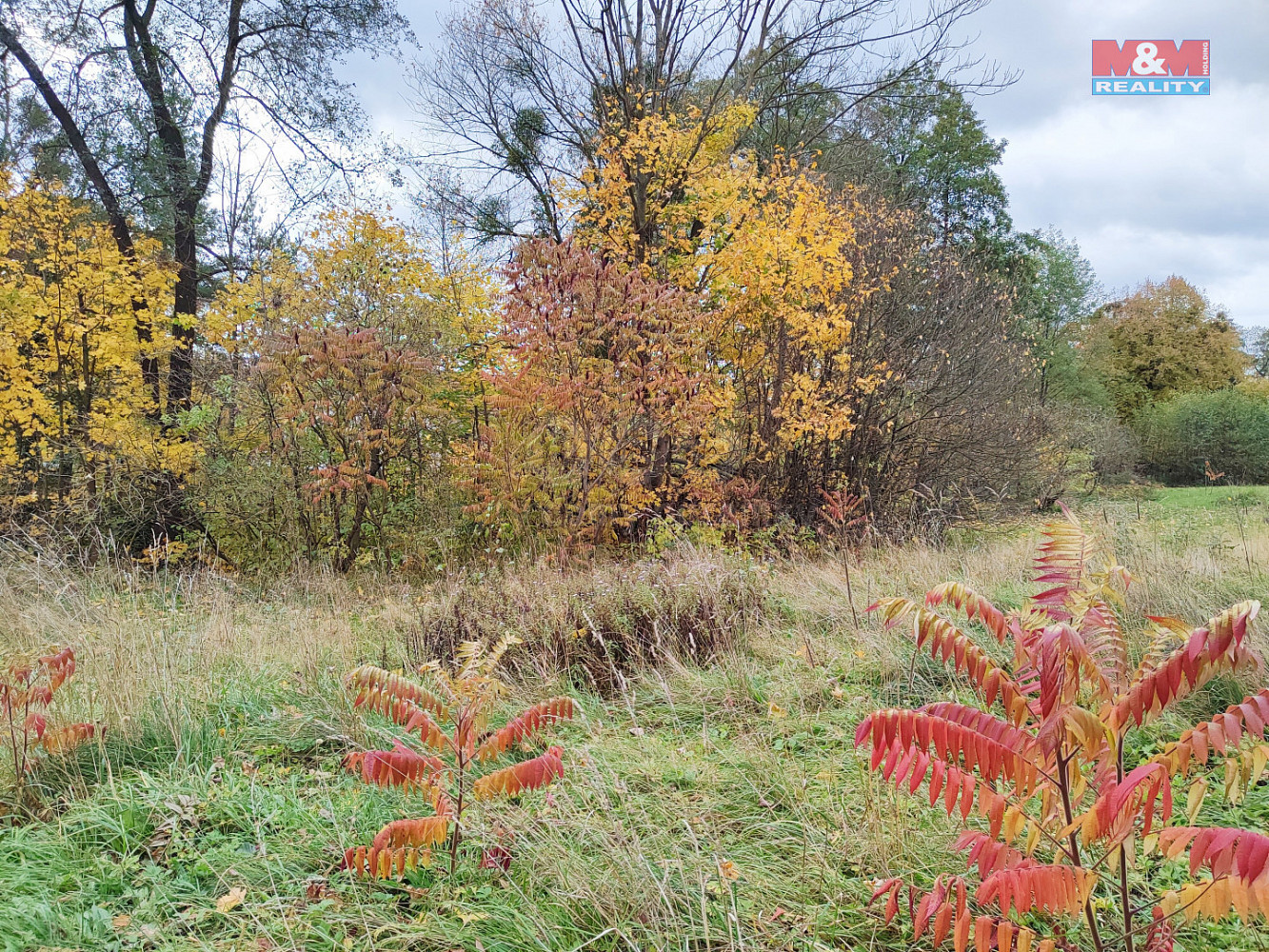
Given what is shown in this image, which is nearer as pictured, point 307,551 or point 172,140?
point 307,551

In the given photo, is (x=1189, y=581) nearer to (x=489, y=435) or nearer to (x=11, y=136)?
(x=489, y=435)

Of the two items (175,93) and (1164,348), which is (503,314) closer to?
(175,93)

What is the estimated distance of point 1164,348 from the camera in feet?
89.0

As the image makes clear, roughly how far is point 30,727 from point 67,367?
975 cm

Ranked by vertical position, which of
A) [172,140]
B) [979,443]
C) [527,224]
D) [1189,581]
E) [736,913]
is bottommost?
[736,913]

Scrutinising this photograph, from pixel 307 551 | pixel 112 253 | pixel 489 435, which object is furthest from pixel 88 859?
pixel 112 253

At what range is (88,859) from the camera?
2.29 meters

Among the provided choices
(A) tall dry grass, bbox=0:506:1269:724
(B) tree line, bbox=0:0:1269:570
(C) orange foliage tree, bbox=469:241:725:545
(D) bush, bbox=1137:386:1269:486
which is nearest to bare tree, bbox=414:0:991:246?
(B) tree line, bbox=0:0:1269:570

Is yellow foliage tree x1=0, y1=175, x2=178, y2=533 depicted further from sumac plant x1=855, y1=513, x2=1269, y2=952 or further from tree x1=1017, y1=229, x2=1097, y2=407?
tree x1=1017, y1=229, x2=1097, y2=407

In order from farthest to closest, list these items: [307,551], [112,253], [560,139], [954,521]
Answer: [560,139], [954,521], [112,253], [307,551]

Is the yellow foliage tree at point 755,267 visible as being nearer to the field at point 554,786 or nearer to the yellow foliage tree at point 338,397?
the yellow foliage tree at point 338,397

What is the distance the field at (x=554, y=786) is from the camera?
1.93 m

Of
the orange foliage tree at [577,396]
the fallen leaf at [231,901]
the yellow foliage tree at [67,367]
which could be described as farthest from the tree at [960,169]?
the fallen leaf at [231,901]

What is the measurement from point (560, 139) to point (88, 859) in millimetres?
13463
